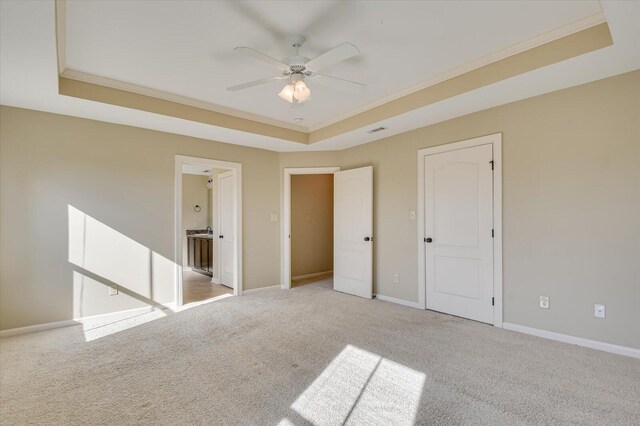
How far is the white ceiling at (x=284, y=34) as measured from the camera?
211 centimetres

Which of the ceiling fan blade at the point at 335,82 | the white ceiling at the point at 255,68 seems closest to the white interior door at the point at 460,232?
the white ceiling at the point at 255,68

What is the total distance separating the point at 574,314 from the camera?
2914 millimetres

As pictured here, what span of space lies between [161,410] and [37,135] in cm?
336

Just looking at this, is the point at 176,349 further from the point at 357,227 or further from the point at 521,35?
the point at 521,35

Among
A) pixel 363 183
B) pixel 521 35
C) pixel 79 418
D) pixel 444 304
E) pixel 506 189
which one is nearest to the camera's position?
pixel 79 418

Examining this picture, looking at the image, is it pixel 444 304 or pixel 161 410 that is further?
pixel 444 304

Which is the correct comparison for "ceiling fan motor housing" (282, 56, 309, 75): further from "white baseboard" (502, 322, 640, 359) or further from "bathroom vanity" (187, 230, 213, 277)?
"bathroom vanity" (187, 230, 213, 277)

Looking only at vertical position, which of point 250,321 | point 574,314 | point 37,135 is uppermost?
point 37,135

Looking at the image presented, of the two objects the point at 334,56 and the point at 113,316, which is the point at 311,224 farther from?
the point at 334,56

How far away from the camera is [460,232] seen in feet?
12.3

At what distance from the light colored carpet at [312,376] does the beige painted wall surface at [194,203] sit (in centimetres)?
448

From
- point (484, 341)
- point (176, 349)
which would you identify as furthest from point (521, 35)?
point (176, 349)

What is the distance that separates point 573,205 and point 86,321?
18.0 feet

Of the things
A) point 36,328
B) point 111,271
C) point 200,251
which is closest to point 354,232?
point 111,271
